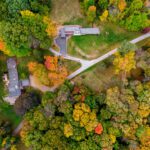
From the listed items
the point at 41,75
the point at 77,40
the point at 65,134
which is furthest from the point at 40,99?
the point at 77,40

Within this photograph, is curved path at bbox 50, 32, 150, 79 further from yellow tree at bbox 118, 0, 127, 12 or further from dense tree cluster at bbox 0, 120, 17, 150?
dense tree cluster at bbox 0, 120, 17, 150

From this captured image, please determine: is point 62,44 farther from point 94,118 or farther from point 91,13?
point 94,118

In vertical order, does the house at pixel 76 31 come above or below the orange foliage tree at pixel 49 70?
above

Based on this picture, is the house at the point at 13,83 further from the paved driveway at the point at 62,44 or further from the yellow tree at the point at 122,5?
the yellow tree at the point at 122,5

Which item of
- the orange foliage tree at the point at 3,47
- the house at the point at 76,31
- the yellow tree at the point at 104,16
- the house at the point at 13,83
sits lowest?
the house at the point at 13,83

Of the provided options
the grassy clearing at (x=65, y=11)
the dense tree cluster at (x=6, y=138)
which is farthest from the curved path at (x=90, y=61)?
the dense tree cluster at (x=6, y=138)

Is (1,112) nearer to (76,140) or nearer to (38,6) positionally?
(76,140)
